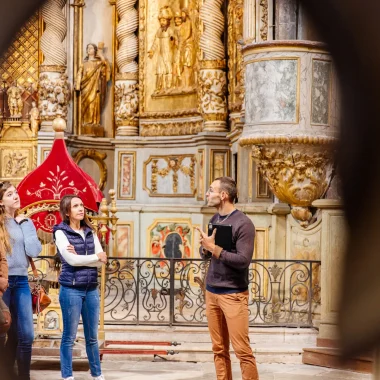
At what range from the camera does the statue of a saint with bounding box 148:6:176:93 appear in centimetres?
1562

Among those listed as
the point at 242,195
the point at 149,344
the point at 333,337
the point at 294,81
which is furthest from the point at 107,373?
the point at 333,337

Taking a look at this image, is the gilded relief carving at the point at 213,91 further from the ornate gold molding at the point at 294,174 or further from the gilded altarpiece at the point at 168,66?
the ornate gold molding at the point at 294,174

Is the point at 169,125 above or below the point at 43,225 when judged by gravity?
above

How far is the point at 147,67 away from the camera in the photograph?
15.9 m

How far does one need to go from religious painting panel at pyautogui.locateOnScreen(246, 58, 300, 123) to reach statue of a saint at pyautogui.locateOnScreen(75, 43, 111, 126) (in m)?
6.14

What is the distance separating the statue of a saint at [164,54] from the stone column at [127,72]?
0.39 meters

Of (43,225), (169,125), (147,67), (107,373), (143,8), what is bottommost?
(107,373)

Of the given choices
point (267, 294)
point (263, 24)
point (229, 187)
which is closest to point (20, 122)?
point (263, 24)

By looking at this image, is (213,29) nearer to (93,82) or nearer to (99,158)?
(93,82)

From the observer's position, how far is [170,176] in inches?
617

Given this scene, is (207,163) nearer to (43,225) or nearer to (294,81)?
(294,81)

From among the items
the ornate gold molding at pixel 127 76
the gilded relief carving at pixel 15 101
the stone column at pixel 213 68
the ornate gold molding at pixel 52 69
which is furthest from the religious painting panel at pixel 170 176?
the gilded relief carving at pixel 15 101

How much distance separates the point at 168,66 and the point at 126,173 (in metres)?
1.87

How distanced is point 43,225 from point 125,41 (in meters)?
7.26
